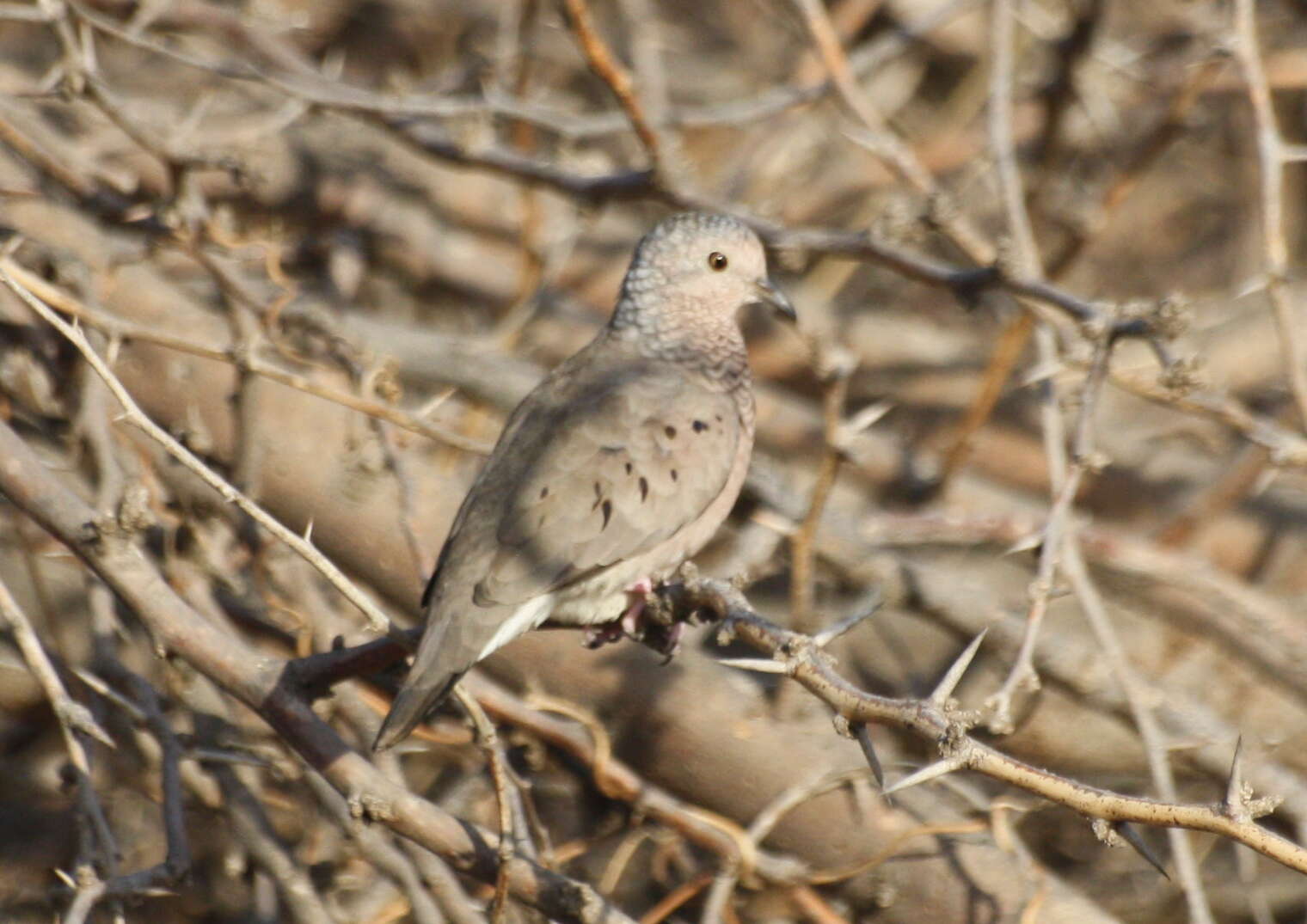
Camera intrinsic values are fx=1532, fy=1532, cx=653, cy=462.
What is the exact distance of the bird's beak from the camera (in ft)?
14.8

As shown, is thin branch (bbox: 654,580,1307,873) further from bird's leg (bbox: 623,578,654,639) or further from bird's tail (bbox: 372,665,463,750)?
bird's leg (bbox: 623,578,654,639)

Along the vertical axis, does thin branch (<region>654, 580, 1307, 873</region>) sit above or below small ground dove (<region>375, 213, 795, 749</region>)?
above

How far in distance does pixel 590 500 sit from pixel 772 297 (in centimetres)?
118

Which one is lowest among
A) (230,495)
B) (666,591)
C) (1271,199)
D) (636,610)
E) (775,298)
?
(636,610)

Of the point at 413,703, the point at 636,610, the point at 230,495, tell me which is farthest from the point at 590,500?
the point at 230,495

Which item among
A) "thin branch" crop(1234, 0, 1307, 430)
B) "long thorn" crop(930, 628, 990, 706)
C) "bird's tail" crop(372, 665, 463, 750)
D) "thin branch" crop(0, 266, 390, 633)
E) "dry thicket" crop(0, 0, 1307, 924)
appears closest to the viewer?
"long thorn" crop(930, 628, 990, 706)

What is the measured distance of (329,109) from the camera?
502 cm

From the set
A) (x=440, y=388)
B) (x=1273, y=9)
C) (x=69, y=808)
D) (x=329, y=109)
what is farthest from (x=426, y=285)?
(x=1273, y=9)

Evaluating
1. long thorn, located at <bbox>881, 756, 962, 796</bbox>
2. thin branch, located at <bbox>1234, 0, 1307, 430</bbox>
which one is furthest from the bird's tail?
thin branch, located at <bbox>1234, 0, 1307, 430</bbox>

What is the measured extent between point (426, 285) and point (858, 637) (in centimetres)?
228

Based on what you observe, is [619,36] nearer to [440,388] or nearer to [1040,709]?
[440,388]

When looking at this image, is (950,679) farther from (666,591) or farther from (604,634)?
(604,634)

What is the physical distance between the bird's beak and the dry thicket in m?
0.19

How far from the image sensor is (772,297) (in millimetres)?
4504
